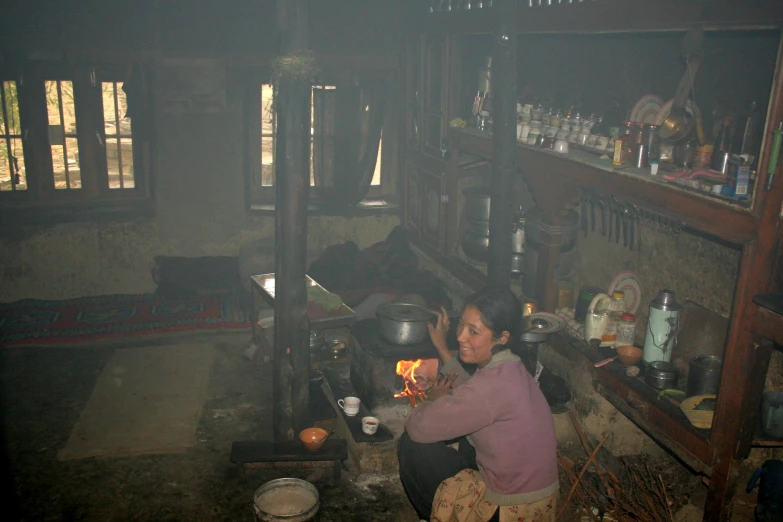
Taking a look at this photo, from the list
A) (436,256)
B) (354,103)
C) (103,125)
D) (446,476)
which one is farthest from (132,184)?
(446,476)

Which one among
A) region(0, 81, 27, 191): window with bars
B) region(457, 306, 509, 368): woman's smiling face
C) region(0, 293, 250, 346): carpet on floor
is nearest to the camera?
region(457, 306, 509, 368): woman's smiling face

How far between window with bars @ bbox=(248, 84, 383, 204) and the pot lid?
4492 mm

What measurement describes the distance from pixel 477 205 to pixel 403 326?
97.4 inches

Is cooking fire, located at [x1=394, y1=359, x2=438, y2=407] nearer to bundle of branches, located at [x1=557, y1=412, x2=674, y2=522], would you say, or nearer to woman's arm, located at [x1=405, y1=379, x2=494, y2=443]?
bundle of branches, located at [x1=557, y1=412, x2=674, y2=522]

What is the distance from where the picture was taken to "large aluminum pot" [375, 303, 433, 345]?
6105 mm

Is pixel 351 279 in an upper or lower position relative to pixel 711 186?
lower

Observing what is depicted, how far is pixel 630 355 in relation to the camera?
559 centimetres

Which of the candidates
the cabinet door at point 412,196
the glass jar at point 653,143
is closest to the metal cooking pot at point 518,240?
the cabinet door at point 412,196

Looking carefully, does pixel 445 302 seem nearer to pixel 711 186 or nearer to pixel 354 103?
pixel 354 103

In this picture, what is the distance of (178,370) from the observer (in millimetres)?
7539

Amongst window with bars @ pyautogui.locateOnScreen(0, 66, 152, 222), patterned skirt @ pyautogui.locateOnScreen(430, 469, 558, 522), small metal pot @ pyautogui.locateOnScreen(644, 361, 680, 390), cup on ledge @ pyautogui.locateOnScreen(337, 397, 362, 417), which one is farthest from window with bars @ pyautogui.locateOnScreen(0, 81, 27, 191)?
small metal pot @ pyautogui.locateOnScreen(644, 361, 680, 390)

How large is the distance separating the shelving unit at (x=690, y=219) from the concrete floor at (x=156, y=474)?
1986mm

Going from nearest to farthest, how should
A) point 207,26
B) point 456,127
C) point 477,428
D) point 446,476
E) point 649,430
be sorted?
point 477,428 < point 446,476 < point 649,430 < point 456,127 < point 207,26

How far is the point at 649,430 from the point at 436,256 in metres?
4.63
